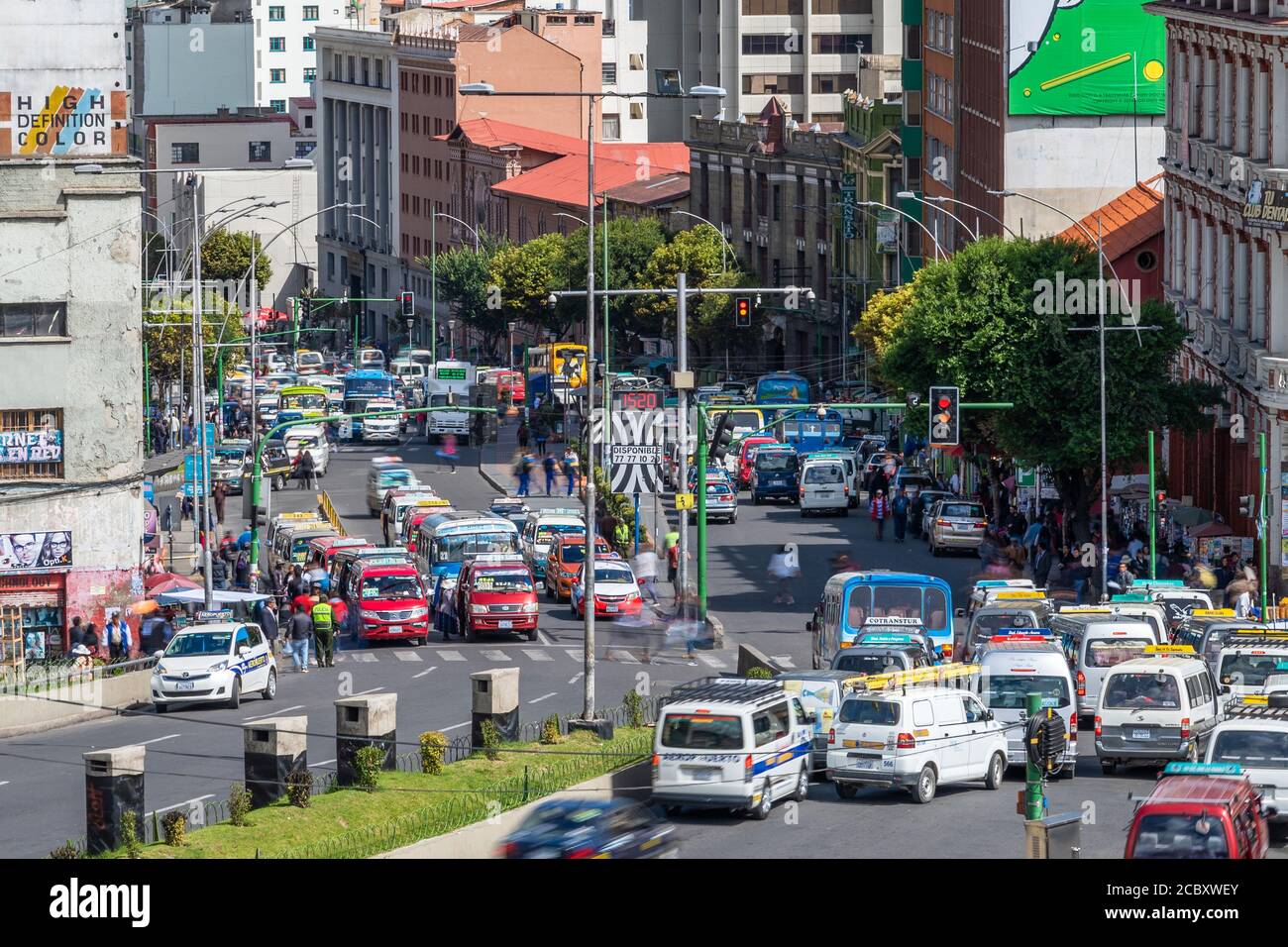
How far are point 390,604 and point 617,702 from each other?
11.4 meters

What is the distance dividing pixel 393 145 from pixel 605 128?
13980mm

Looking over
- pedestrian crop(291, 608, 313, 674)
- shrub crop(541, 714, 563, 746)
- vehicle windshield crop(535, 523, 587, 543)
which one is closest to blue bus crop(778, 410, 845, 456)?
vehicle windshield crop(535, 523, 587, 543)

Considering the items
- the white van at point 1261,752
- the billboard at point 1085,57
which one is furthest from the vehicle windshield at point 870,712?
the billboard at point 1085,57

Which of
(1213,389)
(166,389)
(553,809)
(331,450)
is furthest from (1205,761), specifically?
(166,389)

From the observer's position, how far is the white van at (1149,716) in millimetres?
33094

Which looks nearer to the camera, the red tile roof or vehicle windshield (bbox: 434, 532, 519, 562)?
vehicle windshield (bbox: 434, 532, 519, 562)

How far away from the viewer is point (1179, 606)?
45188 millimetres

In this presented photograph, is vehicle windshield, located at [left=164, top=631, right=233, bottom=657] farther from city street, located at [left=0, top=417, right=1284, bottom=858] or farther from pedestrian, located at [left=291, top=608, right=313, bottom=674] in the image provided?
pedestrian, located at [left=291, top=608, right=313, bottom=674]

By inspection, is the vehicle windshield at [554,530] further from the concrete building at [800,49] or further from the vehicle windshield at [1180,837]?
the concrete building at [800,49]

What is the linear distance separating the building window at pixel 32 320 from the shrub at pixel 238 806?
80.9 feet

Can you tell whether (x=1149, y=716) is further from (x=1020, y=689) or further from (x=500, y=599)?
(x=500, y=599)

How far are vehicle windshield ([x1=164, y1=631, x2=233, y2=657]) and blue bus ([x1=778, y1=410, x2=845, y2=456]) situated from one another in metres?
41.3

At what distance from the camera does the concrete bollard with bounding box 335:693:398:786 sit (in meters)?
→ 32.8

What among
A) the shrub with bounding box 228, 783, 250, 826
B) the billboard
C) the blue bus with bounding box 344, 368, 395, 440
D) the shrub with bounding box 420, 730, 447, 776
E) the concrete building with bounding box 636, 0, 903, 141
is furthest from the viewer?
the concrete building with bounding box 636, 0, 903, 141
